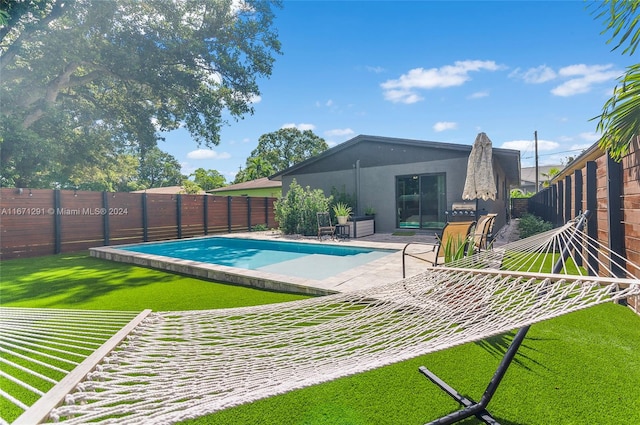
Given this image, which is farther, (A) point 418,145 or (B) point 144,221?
(B) point 144,221

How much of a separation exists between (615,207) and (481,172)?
4.66 m

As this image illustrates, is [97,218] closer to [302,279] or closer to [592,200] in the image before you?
[302,279]

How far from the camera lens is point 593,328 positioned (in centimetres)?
296

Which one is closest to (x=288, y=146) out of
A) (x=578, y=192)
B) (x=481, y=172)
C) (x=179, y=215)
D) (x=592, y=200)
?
(x=179, y=215)

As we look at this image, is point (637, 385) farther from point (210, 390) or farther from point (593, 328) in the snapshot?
point (210, 390)

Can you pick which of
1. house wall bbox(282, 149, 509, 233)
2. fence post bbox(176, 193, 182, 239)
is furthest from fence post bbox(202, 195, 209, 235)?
house wall bbox(282, 149, 509, 233)

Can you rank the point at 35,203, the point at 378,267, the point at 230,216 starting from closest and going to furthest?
the point at 378,267
the point at 35,203
the point at 230,216

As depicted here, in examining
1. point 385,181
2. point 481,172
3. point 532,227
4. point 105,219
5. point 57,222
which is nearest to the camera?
point 481,172

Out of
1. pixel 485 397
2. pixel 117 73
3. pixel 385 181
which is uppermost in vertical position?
pixel 117 73

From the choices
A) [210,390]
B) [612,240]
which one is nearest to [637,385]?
[612,240]

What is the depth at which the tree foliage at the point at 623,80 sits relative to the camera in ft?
8.05

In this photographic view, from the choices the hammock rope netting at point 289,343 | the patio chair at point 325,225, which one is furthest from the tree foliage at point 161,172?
the hammock rope netting at point 289,343

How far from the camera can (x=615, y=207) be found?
3.53m

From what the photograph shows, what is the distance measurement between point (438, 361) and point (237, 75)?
14.0 m
